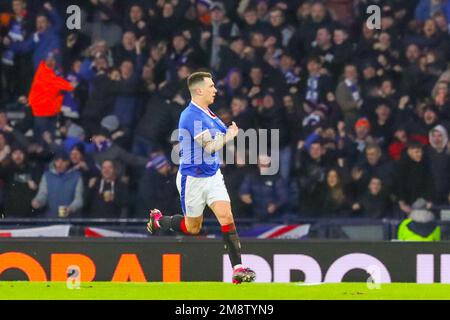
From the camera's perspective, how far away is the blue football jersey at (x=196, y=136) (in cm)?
1207

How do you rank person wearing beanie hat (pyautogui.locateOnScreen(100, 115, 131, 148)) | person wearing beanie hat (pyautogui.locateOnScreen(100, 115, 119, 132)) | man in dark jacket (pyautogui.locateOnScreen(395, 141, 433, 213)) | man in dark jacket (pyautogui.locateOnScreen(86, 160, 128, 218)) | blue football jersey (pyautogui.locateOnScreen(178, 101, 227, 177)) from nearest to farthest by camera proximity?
blue football jersey (pyautogui.locateOnScreen(178, 101, 227, 177)) < man in dark jacket (pyautogui.locateOnScreen(395, 141, 433, 213)) < man in dark jacket (pyautogui.locateOnScreen(86, 160, 128, 218)) < person wearing beanie hat (pyautogui.locateOnScreen(100, 115, 131, 148)) < person wearing beanie hat (pyautogui.locateOnScreen(100, 115, 119, 132))

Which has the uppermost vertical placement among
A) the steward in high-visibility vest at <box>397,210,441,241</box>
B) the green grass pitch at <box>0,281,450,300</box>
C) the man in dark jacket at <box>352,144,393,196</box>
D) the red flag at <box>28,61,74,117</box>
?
the red flag at <box>28,61,74,117</box>

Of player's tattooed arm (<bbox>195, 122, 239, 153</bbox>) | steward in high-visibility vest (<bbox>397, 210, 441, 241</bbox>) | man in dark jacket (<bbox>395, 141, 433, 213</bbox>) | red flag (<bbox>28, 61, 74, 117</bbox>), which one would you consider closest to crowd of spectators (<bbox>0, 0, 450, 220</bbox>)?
man in dark jacket (<bbox>395, 141, 433, 213</bbox>)

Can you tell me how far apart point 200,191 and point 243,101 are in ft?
15.2

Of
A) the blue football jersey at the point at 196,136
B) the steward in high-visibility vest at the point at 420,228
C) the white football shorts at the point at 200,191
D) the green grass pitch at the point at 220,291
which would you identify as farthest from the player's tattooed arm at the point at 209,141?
the steward in high-visibility vest at the point at 420,228

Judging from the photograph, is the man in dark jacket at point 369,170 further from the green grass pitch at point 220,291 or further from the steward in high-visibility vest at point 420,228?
the green grass pitch at point 220,291

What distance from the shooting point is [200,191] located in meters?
12.4

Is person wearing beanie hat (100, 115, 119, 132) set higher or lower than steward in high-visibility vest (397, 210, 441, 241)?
higher

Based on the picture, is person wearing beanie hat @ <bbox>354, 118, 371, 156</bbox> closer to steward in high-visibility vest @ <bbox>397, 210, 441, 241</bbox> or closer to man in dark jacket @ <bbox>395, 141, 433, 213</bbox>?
man in dark jacket @ <bbox>395, 141, 433, 213</bbox>

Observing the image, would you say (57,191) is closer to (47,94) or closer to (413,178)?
(47,94)

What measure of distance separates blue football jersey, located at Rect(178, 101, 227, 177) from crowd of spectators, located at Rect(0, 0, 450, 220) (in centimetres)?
384

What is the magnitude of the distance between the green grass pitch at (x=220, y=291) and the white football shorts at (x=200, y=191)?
84 centimetres

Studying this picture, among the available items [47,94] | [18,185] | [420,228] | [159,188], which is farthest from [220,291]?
[47,94]

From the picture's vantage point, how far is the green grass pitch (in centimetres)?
1175
